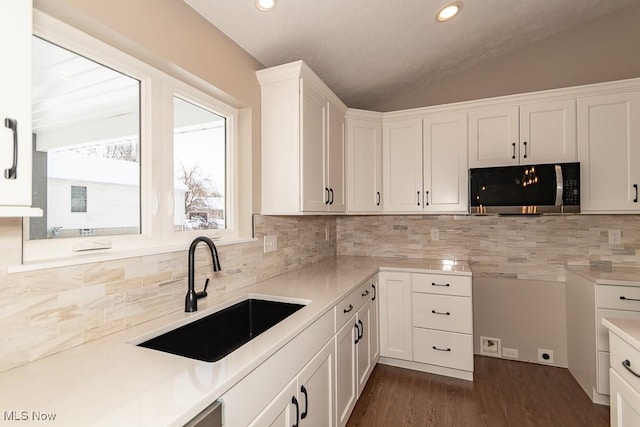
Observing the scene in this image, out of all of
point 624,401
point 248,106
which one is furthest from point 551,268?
point 248,106

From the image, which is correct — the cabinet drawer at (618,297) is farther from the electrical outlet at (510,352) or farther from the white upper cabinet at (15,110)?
the white upper cabinet at (15,110)

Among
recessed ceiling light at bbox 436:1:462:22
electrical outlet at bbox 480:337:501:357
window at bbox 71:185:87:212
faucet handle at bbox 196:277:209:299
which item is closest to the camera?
window at bbox 71:185:87:212

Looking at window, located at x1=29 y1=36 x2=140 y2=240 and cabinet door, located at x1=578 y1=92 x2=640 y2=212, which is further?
cabinet door, located at x1=578 y1=92 x2=640 y2=212

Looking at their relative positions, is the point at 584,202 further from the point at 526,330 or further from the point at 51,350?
the point at 51,350

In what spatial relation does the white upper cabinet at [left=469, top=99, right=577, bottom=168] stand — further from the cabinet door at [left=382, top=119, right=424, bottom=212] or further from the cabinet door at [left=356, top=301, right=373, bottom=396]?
the cabinet door at [left=356, top=301, right=373, bottom=396]

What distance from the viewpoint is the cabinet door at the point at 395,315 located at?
250 cm

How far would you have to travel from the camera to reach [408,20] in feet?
6.95

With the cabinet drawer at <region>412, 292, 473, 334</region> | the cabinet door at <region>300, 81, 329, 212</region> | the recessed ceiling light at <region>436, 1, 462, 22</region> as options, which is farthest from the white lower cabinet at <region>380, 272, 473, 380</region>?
the recessed ceiling light at <region>436, 1, 462, 22</region>

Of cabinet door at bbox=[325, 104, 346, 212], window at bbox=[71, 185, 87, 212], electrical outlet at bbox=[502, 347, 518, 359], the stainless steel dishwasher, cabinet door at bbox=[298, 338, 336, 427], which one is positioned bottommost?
electrical outlet at bbox=[502, 347, 518, 359]

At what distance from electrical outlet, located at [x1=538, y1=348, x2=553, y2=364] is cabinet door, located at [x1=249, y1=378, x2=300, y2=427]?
250cm

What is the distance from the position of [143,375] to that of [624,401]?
168 centimetres

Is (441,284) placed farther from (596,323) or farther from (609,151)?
(609,151)

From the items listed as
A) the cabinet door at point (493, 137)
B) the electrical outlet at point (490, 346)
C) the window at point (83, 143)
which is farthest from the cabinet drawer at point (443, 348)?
the window at point (83, 143)

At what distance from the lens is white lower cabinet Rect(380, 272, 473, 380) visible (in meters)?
2.35
